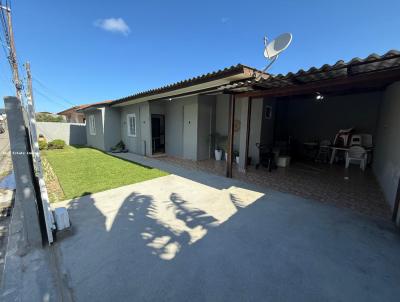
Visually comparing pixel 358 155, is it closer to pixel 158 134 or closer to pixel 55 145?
pixel 158 134

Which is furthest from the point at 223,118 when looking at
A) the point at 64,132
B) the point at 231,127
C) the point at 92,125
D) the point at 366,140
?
the point at 64,132

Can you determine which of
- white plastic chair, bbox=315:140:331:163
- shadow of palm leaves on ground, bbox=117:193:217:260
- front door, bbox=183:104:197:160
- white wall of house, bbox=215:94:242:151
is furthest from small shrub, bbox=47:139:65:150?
white plastic chair, bbox=315:140:331:163

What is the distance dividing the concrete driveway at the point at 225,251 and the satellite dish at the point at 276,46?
3470 millimetres

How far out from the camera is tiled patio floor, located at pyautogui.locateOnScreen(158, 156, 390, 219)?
12.9ft

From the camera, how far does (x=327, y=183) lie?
529 cm

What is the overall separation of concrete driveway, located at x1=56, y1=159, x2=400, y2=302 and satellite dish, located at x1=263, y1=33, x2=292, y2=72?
3470 mm

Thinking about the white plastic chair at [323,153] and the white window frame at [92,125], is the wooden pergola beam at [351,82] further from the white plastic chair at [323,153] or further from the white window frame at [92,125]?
the white window frame at [92,125]

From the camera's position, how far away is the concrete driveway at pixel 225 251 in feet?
5.92

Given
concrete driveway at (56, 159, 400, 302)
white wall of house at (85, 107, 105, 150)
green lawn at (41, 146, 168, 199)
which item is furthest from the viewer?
white wall of house at (85, 107, 105, 150)

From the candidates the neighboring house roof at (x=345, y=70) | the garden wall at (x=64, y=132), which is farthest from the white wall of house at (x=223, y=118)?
the garden wall at (x=64, y=132)

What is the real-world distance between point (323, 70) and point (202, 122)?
18.1 ft

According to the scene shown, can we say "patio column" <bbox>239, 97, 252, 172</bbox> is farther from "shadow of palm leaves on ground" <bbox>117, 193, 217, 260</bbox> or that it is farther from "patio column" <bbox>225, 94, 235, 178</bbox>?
"shadow of palm leaves on ground" <bbox>117, 193, 217, 260</bbox>

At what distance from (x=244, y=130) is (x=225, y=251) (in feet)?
15.4

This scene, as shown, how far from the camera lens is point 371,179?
5734mm
